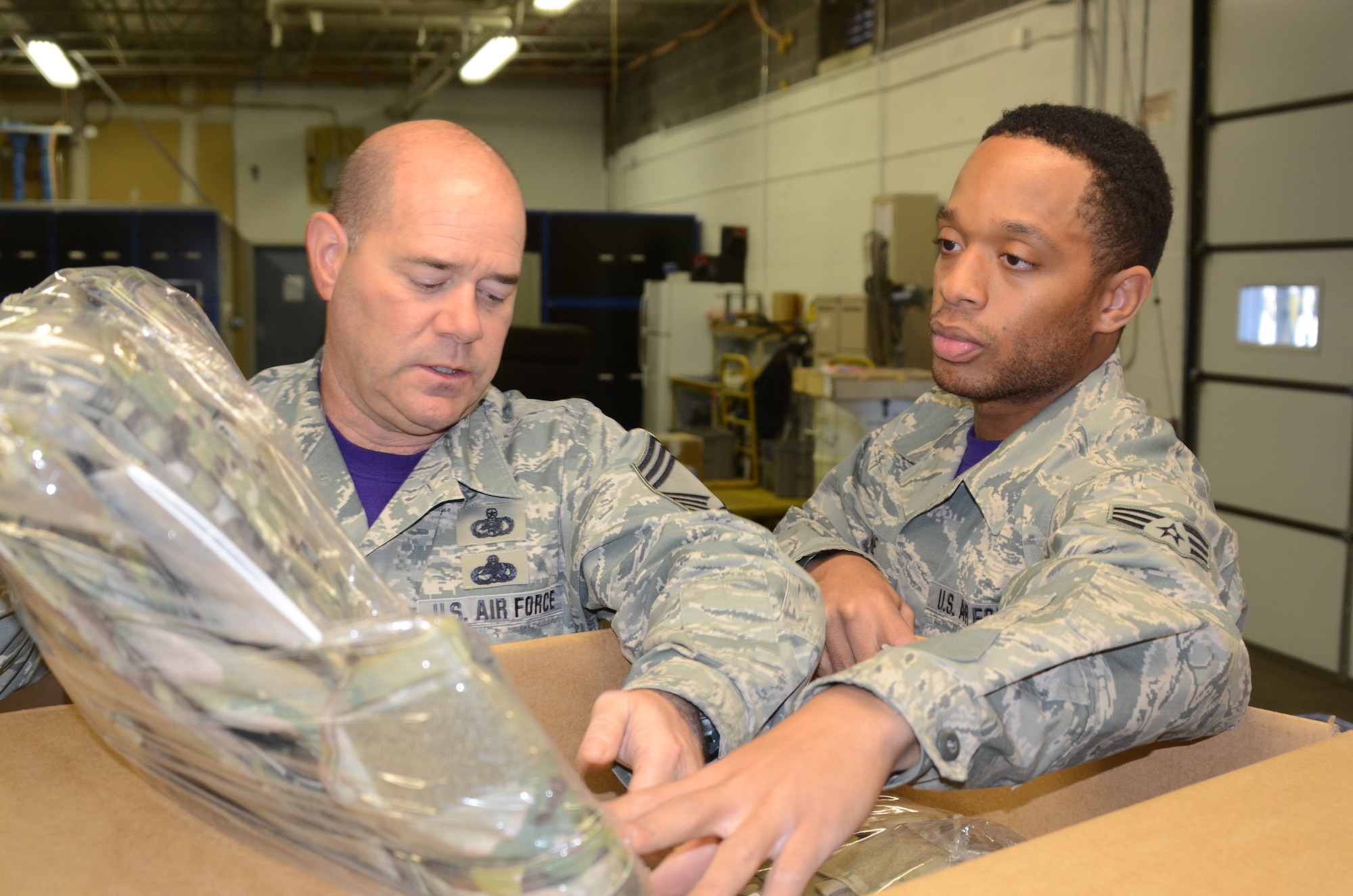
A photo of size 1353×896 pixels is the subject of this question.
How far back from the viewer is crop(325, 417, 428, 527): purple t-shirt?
1.29 m

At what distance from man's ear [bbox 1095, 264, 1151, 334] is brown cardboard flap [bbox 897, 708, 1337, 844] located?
540 mm

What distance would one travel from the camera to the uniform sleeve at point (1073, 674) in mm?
634

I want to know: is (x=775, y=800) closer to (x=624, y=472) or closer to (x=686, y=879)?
(x=686, y=879)

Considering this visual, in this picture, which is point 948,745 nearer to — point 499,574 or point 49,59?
point 499,574

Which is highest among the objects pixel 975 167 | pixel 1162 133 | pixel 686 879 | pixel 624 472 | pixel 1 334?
pixel 1162 133

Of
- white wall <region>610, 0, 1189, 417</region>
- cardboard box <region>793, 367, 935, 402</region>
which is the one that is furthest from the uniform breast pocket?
white wall <region>610, 0, 1189, 417</region>

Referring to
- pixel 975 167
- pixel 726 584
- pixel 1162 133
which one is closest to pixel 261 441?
pixel 726 584

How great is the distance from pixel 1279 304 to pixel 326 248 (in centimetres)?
380

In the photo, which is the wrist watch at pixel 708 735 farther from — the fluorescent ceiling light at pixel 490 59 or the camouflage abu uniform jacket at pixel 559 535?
the fluorescent ceiling light at pixel 490 59

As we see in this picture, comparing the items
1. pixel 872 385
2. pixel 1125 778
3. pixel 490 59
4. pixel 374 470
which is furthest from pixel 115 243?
pixel 1125 778

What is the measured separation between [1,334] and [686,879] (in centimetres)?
43

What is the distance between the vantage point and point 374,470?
1314 mm

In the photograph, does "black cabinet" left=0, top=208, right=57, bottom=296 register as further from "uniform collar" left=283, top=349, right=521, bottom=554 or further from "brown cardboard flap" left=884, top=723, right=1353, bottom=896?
"brown cardboard flap" left=884, top=723, right=1353, bottom=896

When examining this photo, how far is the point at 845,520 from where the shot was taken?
1446 millimetres
